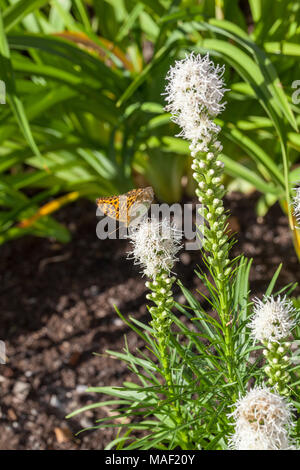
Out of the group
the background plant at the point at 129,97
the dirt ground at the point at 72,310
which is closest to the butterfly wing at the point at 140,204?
the background plant at the point at 129,97

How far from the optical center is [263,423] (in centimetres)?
71

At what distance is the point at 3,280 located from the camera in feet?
6.50

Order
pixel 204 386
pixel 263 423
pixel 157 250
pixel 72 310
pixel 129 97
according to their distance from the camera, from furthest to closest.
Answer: pixel 72 310 < pixel 129 97 < pixel 204 386 < pixel 157 250 < pixel 263 423

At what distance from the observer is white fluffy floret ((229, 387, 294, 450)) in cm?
69

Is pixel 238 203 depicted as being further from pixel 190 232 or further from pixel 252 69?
pixel 252 69

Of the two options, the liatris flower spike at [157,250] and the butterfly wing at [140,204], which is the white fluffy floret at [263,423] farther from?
the butterfly wing at [140,204]

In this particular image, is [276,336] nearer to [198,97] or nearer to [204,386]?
[204,386]

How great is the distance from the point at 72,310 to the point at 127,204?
1003 millimetres

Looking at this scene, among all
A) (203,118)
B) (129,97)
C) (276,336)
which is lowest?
(276,336)

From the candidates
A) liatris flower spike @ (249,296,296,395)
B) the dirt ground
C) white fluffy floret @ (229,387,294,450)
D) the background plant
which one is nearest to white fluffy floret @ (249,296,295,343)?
liatris flower spike @ (249,296,296,395)

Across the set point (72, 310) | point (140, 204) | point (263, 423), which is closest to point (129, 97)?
point (72, 310)

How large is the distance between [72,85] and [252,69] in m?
0.54

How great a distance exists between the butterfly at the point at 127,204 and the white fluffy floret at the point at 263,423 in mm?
331
